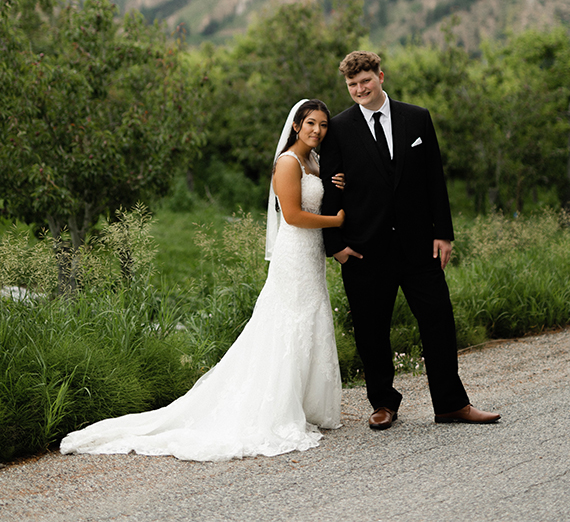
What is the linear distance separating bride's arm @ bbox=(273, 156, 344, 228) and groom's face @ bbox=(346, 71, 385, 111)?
567 mm

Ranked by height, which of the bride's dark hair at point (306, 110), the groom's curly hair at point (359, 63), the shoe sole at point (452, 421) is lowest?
the shoe sole at point (452, 421)

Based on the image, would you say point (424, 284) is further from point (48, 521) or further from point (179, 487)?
point (48, 521)

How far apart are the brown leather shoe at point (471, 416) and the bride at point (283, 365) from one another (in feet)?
2.36

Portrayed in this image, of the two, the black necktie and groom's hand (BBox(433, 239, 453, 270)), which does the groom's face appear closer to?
the black necktie

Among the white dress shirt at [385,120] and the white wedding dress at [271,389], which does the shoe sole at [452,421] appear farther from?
the white dress shirt at [385,120]

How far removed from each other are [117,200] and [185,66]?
2.03 metres

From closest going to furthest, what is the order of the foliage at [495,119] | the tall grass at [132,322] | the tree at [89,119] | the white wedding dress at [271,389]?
1. the white wedding dress at [271,389]
2. the tall grass at [132,322]
3. the tree at [89,119]
4. the foliage at [495,119]

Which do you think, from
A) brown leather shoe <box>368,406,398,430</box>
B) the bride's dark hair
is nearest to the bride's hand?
the bride's dark hair

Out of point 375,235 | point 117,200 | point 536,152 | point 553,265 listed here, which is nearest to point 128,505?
point 375,235

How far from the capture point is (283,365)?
12.9 feet

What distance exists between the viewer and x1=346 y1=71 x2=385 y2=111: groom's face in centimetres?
384

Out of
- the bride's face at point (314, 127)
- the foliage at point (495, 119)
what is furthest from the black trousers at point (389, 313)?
the foliage at point (495, 119)

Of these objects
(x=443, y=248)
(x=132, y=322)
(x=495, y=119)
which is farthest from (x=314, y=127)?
(x=495, y=119)

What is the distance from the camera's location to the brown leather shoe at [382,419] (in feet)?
12.8
